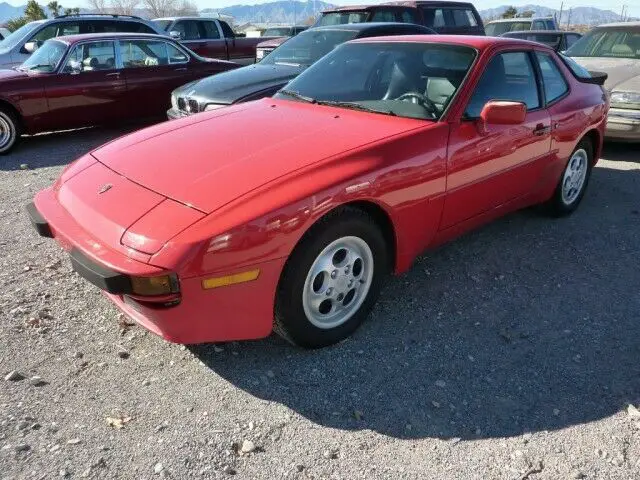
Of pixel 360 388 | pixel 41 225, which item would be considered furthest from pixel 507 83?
pixel 41 225

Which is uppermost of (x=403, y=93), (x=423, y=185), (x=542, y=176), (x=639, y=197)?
(x=403, y=93)

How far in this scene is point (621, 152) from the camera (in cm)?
710

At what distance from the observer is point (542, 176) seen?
420cm

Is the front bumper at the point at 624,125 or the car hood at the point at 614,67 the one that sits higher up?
the car hood at the point at 614,67

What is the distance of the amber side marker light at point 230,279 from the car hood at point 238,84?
4005mm

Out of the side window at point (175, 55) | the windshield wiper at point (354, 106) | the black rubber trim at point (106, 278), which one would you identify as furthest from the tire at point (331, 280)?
the side window at point (175, 55)

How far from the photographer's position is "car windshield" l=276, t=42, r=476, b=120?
11.4 ft

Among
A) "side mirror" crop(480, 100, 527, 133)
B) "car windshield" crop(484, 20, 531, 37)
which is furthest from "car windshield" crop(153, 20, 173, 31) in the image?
"side mirror" crop(480, 100, 527, 133)

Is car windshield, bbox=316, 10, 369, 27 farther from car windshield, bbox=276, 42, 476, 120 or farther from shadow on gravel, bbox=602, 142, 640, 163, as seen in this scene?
car windshield, bbox=276, 42, 476, 120

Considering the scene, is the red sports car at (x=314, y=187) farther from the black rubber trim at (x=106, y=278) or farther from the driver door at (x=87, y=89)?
the driver door at (x=87, y=89)

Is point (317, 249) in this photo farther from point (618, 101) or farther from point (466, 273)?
point (618, 101)

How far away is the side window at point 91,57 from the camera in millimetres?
7512

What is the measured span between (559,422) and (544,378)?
31cm

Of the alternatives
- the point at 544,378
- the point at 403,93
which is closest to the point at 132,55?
the point at 403,93
